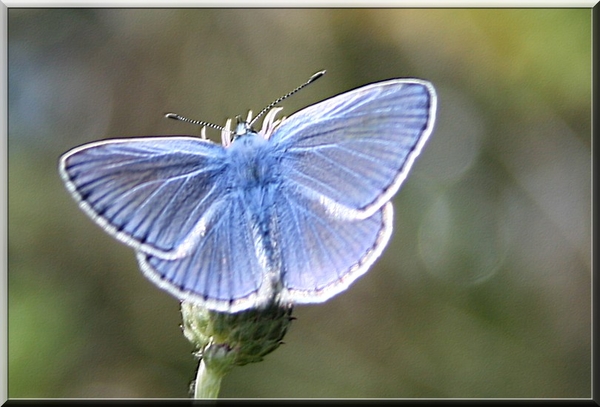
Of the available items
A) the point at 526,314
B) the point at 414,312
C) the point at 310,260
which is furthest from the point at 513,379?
the point at 310,260

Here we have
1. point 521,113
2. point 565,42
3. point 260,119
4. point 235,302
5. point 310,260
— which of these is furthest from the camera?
point 521,113

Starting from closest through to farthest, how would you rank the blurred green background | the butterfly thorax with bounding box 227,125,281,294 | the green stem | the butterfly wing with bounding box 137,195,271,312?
1. the green stem
2. the butterfly wing with bounding box 137,195,271,312
3. the butterfly thorax with bounding box 227,125,281,294
4. the blurred green background

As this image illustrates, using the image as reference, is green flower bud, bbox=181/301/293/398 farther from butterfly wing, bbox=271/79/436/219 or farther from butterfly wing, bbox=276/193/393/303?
butterfly wing, bbox=271/79/436/219

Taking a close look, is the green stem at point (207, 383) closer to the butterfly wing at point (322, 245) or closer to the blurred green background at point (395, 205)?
the butterfly wing at point (322, 245)

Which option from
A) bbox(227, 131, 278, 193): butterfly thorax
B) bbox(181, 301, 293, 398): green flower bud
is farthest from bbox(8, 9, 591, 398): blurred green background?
bbox(181, 301, 293, 398): green flower bud

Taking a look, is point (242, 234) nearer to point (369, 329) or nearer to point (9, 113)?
point (369, 329)

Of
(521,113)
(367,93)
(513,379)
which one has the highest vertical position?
(367,93)

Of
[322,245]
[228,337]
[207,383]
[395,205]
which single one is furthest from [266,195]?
[395,205]

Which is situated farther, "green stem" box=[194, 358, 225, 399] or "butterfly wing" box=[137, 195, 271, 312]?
"butterfly wing" box=[137, 195, 271, 312]

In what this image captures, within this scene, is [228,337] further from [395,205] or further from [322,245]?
[395,205]
